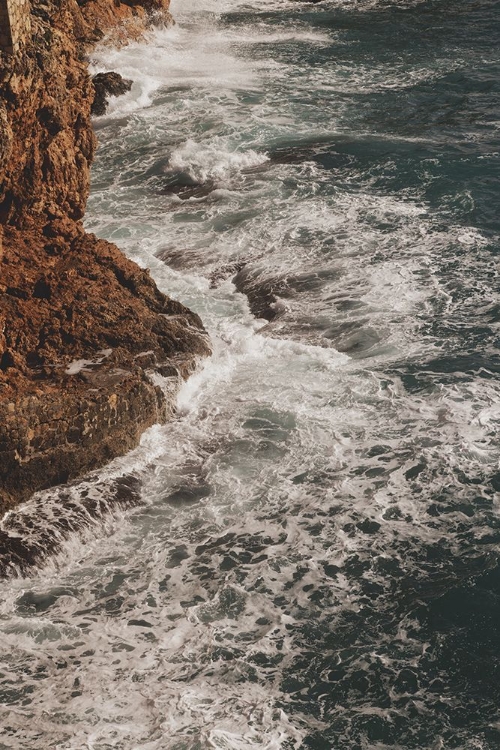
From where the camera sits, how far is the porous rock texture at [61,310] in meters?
11.8

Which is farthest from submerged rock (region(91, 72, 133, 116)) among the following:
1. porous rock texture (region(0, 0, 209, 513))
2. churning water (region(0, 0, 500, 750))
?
porous rock texture (region(0, 0, 209, 513))

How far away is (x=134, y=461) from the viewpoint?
41.1ft

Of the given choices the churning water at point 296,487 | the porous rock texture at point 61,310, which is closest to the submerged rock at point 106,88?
the churning water at point 296,487

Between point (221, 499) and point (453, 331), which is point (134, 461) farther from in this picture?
point (453, 331)

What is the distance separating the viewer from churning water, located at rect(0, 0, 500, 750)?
9391 mm

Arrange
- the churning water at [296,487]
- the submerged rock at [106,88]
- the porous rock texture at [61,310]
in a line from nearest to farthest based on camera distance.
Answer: the churning water at [296,487], the porous rock texture at [61,310], the submerged rock at [106,88]

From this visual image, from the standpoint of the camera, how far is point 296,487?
12320 mm

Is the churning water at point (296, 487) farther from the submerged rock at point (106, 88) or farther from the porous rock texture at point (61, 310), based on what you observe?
the submerged rock at point (106, 88)

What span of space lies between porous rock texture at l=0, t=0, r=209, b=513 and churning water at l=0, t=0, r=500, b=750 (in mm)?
526

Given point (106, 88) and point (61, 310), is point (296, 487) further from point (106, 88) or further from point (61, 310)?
point (106, 88)

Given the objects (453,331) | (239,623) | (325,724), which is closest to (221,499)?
(239,623)

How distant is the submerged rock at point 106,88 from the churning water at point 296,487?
9.89 ft

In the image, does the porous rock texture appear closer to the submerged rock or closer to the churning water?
the churning water

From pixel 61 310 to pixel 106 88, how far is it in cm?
1701
